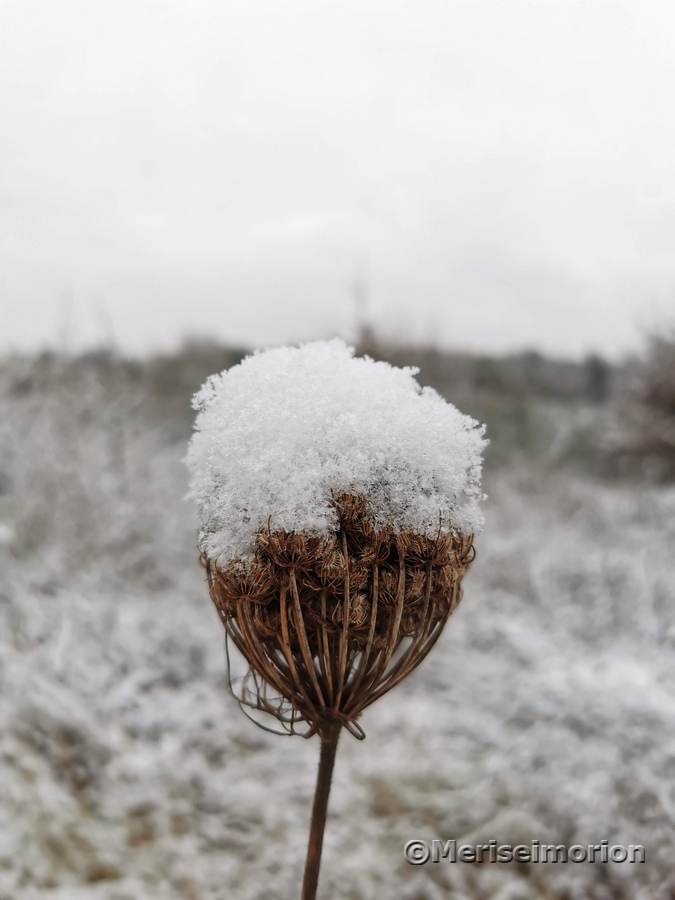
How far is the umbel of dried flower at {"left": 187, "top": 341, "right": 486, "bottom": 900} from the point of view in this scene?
1422mm

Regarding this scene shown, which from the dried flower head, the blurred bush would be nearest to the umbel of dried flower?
the dried flower head

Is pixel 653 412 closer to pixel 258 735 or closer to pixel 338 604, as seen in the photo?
pixel 258 735

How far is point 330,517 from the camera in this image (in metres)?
1.42

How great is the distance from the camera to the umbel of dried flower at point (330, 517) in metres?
1.42

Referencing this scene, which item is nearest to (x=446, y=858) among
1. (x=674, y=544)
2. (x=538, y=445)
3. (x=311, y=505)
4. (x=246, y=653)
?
(x=246, y=653)

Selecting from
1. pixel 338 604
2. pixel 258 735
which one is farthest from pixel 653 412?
pixel 338 604

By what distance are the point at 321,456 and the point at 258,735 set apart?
2972mm

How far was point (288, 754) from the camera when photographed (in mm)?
3770

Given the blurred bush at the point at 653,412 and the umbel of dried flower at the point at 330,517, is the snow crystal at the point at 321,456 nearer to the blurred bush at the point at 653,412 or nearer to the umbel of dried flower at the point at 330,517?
the umbel of dried flower at the point at 330,517

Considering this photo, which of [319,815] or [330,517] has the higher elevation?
[330,517]

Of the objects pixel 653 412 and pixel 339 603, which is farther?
pixel 653 412

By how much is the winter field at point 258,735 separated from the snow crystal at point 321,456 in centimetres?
207

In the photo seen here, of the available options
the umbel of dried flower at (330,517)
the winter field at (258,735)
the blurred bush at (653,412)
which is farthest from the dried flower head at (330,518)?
the blurred bush at (653,412)

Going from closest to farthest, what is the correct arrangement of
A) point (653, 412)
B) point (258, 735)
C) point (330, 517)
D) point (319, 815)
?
point (330, 517)
point (319, 815)
point (258, 735)
point (653, 412)
